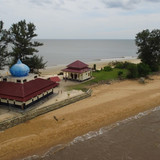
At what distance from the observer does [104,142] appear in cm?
1964

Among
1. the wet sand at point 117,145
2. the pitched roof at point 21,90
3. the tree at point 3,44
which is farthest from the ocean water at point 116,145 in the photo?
the tree at point 3,44

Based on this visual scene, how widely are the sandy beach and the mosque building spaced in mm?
3316

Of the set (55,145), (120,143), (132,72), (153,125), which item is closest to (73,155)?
(55,145)

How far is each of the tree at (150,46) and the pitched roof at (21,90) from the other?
37.3 m

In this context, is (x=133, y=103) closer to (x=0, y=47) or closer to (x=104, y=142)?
(x=104, y=142)

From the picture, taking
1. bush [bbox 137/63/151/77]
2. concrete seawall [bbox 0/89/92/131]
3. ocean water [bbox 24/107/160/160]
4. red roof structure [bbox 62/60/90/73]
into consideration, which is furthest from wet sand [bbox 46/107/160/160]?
bush [bbox 137/63/151/77]

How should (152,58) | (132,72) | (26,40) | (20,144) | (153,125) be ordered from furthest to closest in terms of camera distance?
(152,58) → (132,72) → (26,40) → (153,125) → (20,144)

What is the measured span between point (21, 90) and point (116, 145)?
572 inches

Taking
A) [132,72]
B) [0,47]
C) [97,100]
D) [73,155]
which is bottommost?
[73,155]

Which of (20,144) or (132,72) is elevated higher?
(132,72)

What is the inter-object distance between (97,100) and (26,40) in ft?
67.6

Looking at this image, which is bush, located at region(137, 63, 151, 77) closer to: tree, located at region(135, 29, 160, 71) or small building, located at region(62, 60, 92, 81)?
tree, located at region(135, 29, 160, 71)

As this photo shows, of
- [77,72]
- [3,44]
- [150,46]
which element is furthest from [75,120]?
[150,46]

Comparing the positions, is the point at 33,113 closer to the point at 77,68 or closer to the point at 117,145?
the point at 117,145
